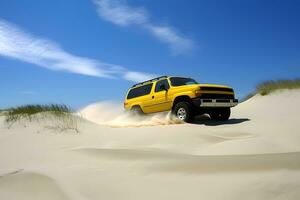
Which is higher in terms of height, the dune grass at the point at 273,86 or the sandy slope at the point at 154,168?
the dune grass at the point at 273,86

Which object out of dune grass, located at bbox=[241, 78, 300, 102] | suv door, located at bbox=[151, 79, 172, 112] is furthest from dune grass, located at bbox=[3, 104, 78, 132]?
dune grass, located at bbox=[241, 78, 300, 102]

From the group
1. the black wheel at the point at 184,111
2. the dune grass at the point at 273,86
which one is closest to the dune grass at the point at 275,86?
the dune grass at the point at 273,86

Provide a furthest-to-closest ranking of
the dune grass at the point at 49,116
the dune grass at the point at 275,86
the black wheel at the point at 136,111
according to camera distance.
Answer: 1. the dune grass at the point at 275,86
2. the black wheel at the point at 136,111
3. the dune grass at the point at 49,116

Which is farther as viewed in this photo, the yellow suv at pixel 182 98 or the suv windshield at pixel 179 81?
the suv windshield at pixel 179 81

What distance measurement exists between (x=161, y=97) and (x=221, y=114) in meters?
2.32

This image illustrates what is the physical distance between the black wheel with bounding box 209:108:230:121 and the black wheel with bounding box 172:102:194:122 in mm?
1377

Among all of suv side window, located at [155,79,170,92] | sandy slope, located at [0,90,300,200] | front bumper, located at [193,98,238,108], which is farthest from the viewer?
suv side window, located at [155,79,170,92]

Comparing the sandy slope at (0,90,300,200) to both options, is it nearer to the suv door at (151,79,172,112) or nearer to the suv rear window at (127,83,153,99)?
the suv door at (151,79,172,112)

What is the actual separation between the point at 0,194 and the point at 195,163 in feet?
7.35

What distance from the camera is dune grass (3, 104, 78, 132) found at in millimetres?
9008

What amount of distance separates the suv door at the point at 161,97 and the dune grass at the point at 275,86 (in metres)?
9.61

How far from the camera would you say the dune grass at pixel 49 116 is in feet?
29.6

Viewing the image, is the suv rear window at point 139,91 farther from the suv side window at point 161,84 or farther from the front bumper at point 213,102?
the front bumper at point 213,102

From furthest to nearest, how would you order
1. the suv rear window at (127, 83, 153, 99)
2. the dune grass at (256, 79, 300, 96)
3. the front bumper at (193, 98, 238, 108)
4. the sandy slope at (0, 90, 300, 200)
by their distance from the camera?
the dune grass at (256, 79, 300, 96), the suv rear window at (127, 83, 153, 99), the front bumper at (193, 98, 238, 108), the sandy slope at (0, 90, 300, 200)
